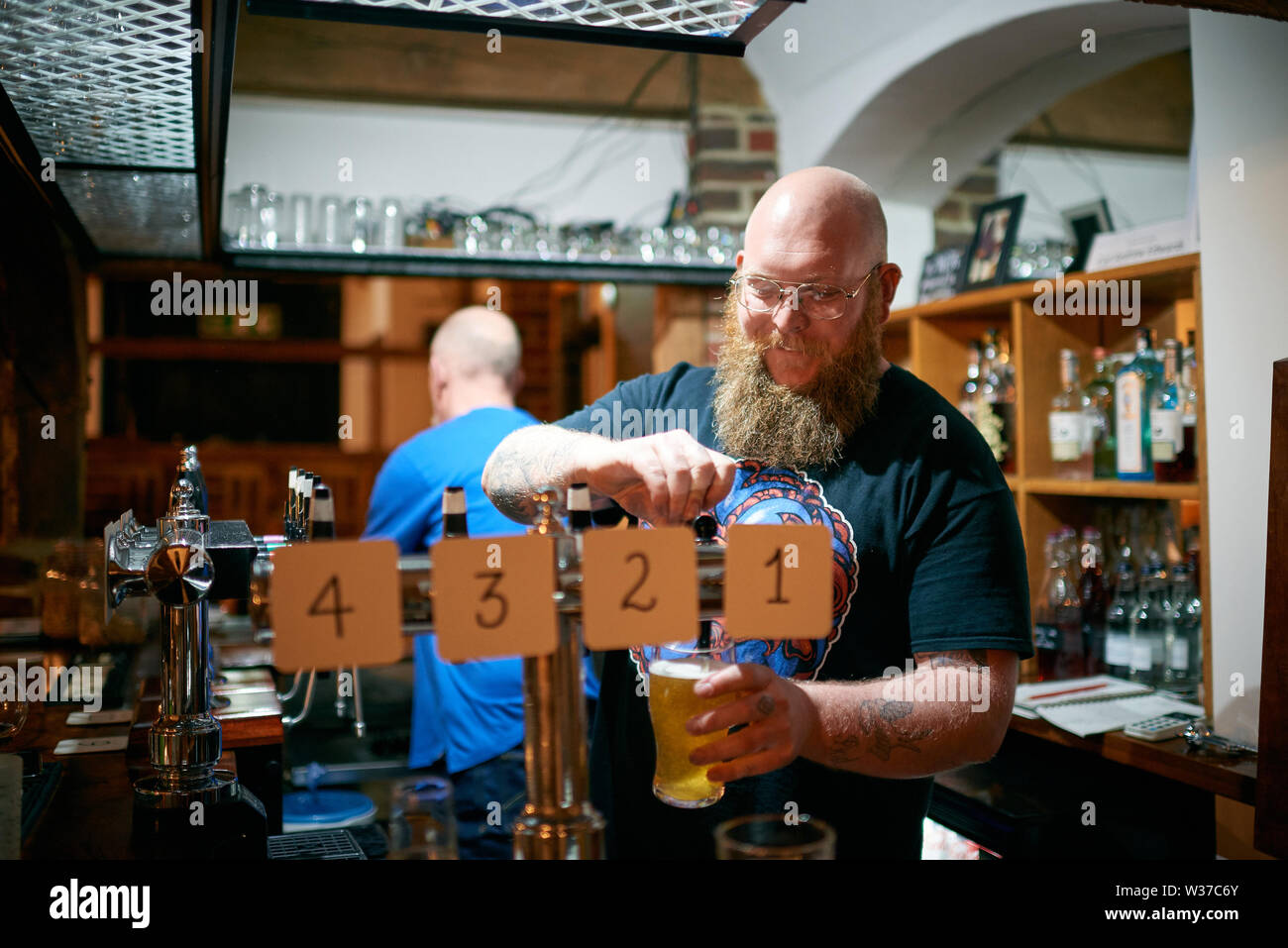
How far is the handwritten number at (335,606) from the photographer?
70cm

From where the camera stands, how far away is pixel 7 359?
8.04 feet

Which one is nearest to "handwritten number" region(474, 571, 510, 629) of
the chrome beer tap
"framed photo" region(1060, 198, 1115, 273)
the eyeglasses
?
the chrome beer tap

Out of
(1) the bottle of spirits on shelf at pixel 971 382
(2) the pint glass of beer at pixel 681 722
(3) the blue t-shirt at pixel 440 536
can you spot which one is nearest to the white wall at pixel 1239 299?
(1) the bottle of spirits on shelf at pixel 971 382

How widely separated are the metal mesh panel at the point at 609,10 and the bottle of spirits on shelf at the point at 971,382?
5.42 feet

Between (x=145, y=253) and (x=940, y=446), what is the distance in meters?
2.49

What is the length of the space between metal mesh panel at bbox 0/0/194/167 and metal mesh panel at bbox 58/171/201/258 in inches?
6.0

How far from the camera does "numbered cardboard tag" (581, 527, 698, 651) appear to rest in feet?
2.40

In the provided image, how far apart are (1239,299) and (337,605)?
5.93 feet

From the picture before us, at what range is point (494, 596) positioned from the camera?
0.71 metres

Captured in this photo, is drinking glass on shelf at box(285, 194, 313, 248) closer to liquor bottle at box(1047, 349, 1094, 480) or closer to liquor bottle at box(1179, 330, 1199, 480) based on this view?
liquor bottle at box(1047, 349, 1094, 480)

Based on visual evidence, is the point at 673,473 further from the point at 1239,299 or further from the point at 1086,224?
the point at 1086,224

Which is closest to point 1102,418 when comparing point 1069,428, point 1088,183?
point 1069,428
